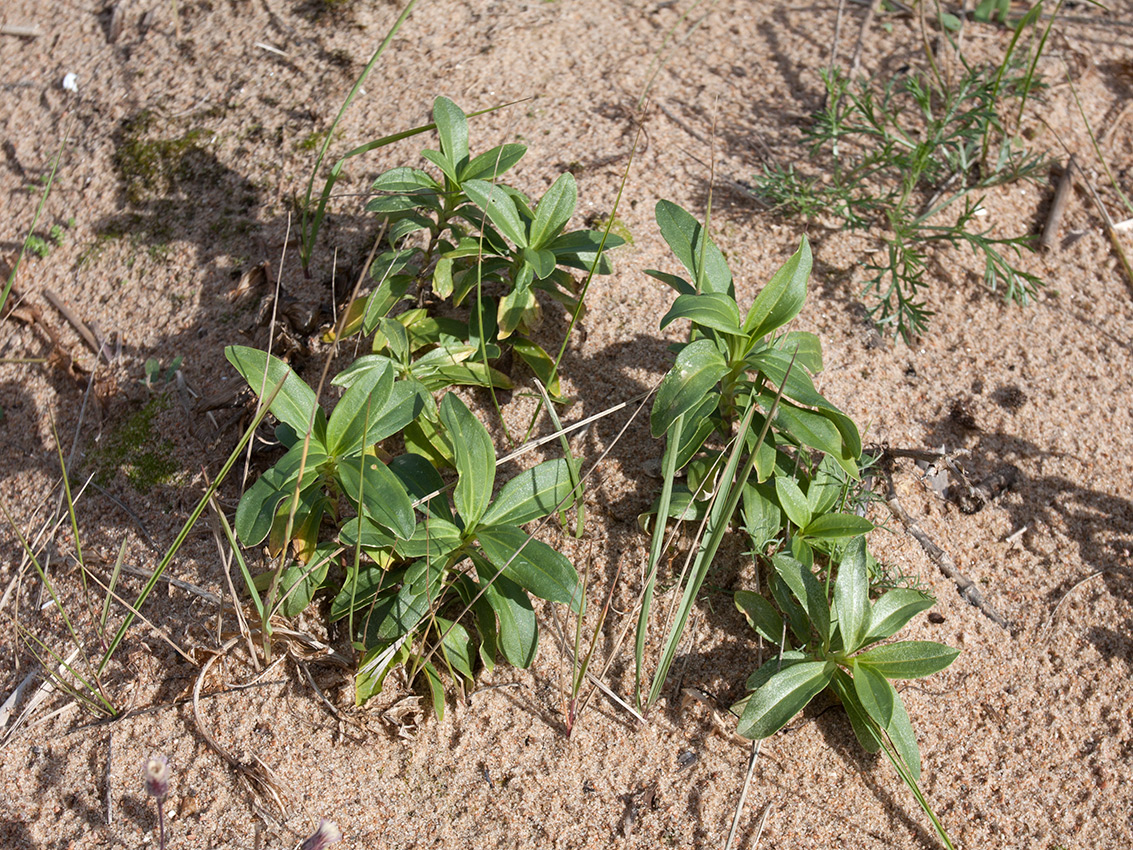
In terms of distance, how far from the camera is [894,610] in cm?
184

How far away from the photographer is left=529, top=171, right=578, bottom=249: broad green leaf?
2068 mm

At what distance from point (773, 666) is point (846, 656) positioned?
0.15m

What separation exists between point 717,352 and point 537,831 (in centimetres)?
109

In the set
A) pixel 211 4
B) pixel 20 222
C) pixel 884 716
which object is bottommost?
pixel 884 716

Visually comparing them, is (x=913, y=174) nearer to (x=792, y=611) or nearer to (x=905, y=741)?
(x=792, y=611)

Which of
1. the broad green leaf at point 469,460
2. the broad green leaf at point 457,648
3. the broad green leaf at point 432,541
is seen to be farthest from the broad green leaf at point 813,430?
the broad green leaf at point 457,648

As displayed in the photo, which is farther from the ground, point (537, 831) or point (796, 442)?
point (796, 442)

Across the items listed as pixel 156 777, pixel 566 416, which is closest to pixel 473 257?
pixel 566 416

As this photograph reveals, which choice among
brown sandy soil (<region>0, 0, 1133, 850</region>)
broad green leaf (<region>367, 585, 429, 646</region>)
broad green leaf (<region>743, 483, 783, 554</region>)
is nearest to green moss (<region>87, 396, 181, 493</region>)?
brown sandy soil (<region>0, 0, 1133, 850</region>)

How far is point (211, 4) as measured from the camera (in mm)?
3156

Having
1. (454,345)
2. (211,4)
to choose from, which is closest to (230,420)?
(454,345)

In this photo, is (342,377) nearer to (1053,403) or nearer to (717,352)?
(717,352)

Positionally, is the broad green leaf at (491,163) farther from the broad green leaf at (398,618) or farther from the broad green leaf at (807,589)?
the broad green leaf at (807,589)

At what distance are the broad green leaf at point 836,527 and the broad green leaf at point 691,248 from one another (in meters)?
0.58
